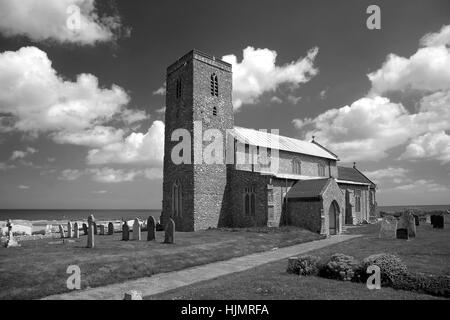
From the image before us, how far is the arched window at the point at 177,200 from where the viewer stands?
104 feet

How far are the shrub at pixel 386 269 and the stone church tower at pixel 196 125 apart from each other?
2041 cm

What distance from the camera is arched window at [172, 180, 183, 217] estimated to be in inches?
1245

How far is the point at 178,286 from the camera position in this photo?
11.8 metres

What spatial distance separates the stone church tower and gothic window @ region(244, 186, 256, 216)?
7.83 feet

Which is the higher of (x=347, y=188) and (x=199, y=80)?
(x=199, y=80)

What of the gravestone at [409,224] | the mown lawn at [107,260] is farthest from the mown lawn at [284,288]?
the gravestone at [409,224]

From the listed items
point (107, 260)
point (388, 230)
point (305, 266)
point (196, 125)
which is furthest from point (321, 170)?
point (107, 260)

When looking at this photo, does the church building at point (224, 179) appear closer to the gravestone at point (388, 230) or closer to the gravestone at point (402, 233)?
the gravestone at point (388, 230)

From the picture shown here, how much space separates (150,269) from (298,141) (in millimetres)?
36314

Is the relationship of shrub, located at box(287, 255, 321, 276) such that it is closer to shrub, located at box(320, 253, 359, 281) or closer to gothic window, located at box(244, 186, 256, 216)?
shrub, located at box(320, 253, 359, 281)
